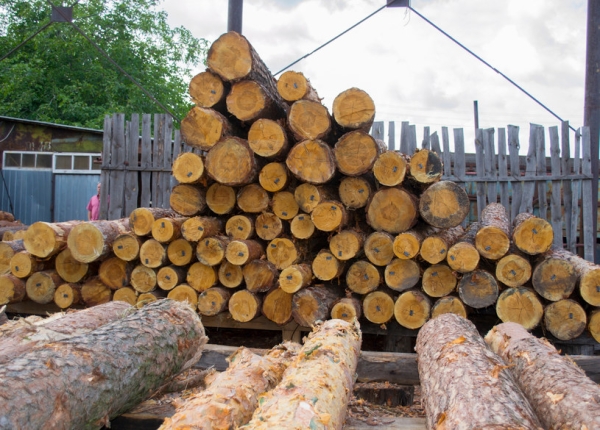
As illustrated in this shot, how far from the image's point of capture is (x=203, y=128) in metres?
4.99

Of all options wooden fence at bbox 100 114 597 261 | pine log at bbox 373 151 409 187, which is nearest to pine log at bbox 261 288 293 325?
pine log at bbox 373 151 409 187

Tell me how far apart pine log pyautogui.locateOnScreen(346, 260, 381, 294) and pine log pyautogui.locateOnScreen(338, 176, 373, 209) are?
542 mm

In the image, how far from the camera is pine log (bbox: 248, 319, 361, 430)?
209cm

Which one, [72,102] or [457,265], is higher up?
[72,102]

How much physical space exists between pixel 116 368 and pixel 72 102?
19.1 meters

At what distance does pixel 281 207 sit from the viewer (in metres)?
5.09

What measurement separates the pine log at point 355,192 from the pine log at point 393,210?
0.09 meters

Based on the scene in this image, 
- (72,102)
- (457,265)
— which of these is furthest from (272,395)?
(72,102)

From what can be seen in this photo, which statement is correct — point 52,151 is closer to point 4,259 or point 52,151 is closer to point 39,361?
point 4,259

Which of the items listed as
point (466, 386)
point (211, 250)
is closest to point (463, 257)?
point (211, 250)

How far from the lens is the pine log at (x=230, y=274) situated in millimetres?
5137

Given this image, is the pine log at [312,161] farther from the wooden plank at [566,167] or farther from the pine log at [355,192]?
the wooden plank at [566,167]

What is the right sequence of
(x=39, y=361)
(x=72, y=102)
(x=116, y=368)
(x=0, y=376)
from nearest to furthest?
(x=0, y=376) → (x=39, y=361) → (x=116, y=368) → (x=72, y=102)

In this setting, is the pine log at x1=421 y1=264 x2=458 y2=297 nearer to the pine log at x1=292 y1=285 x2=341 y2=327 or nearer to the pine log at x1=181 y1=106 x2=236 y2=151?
the pine log at x1=292 y1=285 x2=341 y2=327
